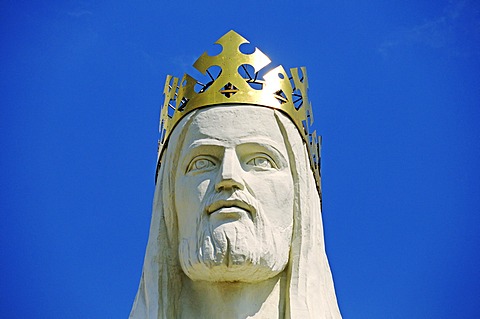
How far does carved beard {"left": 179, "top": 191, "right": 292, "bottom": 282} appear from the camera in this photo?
22.0 feet

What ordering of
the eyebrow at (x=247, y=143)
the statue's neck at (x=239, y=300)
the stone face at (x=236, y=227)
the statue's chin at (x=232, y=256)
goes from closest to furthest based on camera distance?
the statue's chin at (x=232, y=256) < the stone face at (x=236, y=227) < the statue's neck at (x=239, y=300) < the eyebrow at (x=247, y=143)

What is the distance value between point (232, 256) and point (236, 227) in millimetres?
235

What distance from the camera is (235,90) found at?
736cm

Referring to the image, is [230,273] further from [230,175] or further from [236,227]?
[230,175]

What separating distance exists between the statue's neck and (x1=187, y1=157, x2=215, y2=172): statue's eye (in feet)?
3.12

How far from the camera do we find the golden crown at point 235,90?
7.36m

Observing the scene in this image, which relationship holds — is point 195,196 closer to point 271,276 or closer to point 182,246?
point 182,246

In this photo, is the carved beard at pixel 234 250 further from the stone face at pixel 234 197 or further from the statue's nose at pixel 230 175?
the statue's nose at pixel 230 175

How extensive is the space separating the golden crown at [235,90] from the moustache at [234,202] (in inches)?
35.2

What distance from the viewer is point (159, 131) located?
315 inches

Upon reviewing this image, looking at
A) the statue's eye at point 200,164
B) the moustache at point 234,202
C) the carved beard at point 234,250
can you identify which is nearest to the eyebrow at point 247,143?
the statue's eye at point 200,164

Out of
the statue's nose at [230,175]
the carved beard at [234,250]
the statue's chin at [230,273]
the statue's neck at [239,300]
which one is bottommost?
the statue's neck at [239,300]

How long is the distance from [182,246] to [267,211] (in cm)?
76

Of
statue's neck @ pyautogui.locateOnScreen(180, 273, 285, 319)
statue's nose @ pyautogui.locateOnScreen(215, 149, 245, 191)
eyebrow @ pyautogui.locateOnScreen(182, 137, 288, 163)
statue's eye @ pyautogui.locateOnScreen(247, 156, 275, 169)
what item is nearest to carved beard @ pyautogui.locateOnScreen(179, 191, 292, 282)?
statue's neck @ pyautogui.locateOnScreen(180, 273, 285, 319)
